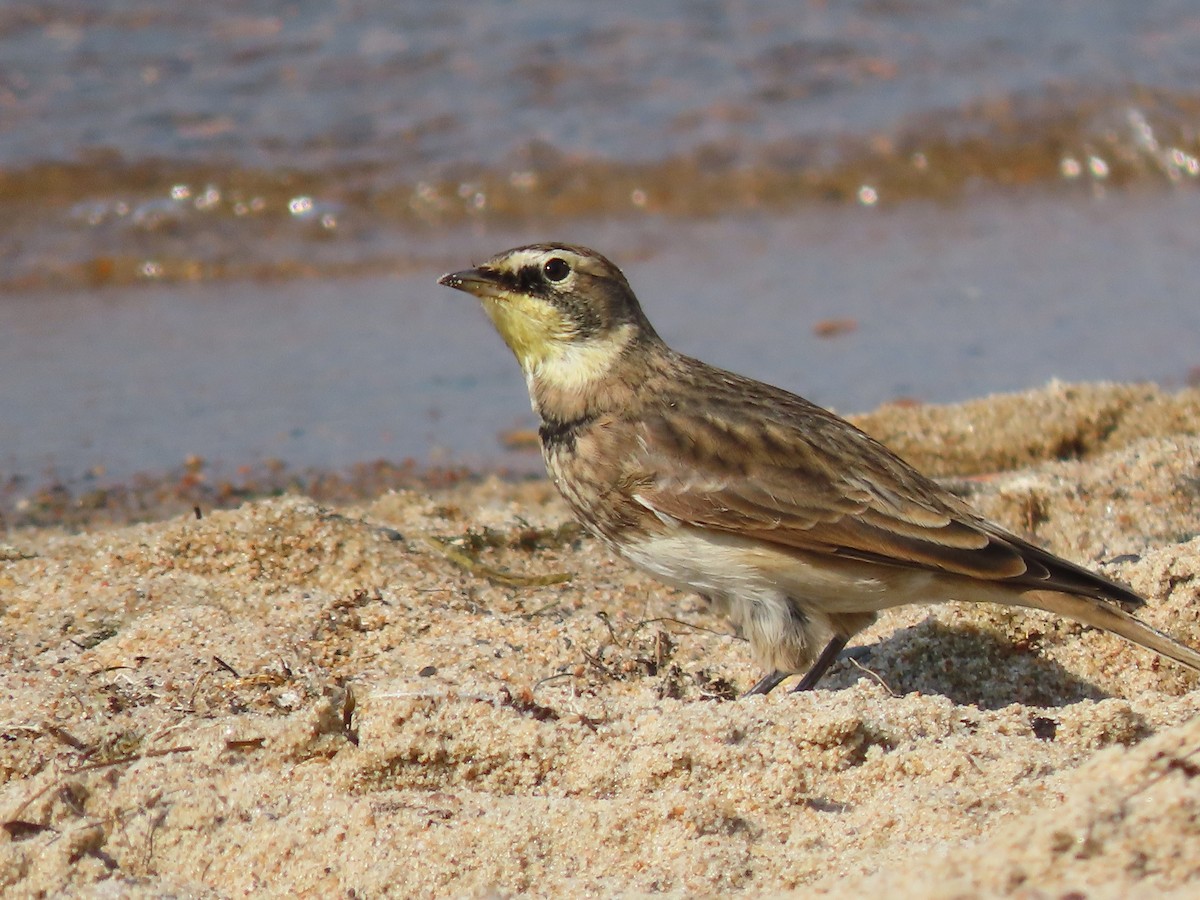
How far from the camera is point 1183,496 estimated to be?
5.87 m

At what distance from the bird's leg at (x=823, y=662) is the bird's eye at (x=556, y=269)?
140cm

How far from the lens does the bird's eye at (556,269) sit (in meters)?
5.12

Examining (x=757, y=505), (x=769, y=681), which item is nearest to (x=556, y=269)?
(x=757, y=505)

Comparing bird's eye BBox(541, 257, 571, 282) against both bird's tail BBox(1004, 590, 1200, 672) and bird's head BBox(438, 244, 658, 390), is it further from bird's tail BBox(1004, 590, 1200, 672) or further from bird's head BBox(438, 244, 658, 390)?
bird's tail BBox(1004, 590, 1200, 672)

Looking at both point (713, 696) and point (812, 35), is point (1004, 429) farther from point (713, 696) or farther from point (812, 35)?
point (812, 35)

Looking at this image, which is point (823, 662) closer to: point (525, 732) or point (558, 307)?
point (525, 732)

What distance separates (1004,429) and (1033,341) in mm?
2021

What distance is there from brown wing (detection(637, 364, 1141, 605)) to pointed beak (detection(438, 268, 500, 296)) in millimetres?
646

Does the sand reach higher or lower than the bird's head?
lower

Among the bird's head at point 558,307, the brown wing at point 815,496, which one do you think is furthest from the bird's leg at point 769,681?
the bird's head at point 558,307

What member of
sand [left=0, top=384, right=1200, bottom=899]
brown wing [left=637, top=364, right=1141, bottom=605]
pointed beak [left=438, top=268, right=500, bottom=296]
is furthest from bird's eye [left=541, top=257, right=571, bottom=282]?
sand [left=0, top=384, right=1200, bottom=899]

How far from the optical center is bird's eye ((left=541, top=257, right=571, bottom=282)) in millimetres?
5121

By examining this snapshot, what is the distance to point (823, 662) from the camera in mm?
4801

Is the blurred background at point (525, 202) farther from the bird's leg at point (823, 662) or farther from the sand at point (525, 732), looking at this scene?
the bird's leg at point (823, 662)
